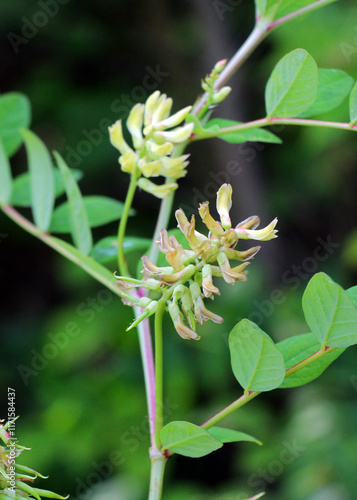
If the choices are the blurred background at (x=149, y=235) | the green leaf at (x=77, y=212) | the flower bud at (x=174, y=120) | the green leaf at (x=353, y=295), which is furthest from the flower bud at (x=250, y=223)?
the blurred background at (x=149, y=235)

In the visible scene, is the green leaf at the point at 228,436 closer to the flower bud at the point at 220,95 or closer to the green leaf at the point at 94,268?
the green leaf at the point at 94,268

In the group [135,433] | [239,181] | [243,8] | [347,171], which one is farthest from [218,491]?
[243,8]

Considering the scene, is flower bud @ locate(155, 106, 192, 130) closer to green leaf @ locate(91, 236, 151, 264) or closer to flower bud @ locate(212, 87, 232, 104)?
flower bud @ locate(212, 87, 232, 104)

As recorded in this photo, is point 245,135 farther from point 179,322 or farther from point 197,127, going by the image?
point 179,322

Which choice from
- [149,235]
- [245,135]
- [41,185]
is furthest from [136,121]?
[149,235]

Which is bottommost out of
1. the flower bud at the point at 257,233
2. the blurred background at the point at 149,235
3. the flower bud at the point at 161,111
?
the blurred background at the point at 149,235

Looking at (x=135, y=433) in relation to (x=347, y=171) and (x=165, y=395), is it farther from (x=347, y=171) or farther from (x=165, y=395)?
(x=347, y=171)
